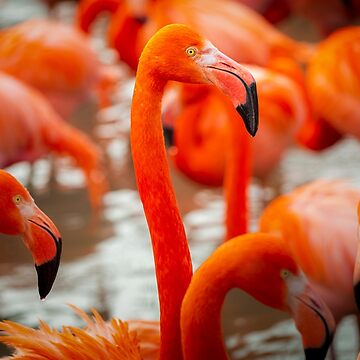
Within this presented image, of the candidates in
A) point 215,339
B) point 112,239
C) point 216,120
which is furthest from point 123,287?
point 215,339

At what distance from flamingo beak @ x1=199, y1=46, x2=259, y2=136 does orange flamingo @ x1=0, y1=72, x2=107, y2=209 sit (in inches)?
76.2

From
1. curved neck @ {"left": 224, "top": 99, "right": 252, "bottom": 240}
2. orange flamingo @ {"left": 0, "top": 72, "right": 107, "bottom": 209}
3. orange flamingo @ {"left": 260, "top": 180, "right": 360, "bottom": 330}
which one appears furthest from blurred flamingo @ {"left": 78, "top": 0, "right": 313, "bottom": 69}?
orange flamingo @ {"left": 260, "top": 180, "right": 360, "bottom": 330}

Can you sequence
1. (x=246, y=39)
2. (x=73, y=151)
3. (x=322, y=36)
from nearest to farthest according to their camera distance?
(x=73, y=151) < (x=246, y=39) < (x=322, y=36)

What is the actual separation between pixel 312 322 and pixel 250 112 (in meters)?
0.45

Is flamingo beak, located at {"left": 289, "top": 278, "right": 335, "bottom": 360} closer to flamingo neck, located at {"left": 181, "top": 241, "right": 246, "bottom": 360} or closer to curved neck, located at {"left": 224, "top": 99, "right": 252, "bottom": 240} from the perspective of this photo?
flamingo neck, located at {"left": 181, "top": 241, "right": 246, "bottom": 360}

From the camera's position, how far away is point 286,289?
6.39ft

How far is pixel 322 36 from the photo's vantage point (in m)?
5.59

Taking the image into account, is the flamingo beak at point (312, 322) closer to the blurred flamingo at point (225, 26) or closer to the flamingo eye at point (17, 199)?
the flamingo eye at point (17, 199)

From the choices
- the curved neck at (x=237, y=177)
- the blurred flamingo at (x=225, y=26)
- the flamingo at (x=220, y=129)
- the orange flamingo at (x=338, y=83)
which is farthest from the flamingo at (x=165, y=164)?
the blurred flamingo at (x=225, y=26)

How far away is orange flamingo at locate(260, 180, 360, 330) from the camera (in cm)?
262

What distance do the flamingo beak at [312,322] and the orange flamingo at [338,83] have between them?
1915 millimetres

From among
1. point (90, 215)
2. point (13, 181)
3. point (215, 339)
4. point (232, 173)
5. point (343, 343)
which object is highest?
point (13, 181)

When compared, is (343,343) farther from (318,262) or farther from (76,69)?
(76,69)

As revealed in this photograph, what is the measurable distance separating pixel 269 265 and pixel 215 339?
18cm
